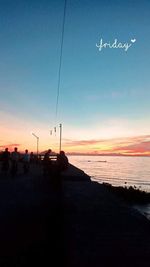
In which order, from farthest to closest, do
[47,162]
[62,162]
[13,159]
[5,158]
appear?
[5,158], [13,159], [47,162], [62,162]

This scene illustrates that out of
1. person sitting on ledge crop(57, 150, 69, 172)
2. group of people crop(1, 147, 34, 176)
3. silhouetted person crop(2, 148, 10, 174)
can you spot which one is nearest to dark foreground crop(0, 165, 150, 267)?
person sitting on ledge crop(57, 150, 69, 172)

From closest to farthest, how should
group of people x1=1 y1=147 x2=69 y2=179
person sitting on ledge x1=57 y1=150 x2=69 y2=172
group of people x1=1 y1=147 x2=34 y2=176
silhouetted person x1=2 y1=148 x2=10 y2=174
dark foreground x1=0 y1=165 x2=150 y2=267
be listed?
1. dark foreground x1=0 y1=165 x2=150 y2=267
2. person sitting on ledge x1=57 y1=150 x2=69 y2=172
3. group of people x1=1 y1=147 x2=69 y2=179
4. group of people x1=1 y1=147 x2=34 y2=176
5. silhouetted person x1=2 y1=148 x2=10 y2=174

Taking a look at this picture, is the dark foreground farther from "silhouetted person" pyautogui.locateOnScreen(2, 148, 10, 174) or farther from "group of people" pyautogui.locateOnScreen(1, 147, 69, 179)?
"silhouetted person" pyautogui.locateOnScreen(2, 148, 10, 174)

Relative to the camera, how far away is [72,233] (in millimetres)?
8109

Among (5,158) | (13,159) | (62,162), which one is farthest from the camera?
(5,158)

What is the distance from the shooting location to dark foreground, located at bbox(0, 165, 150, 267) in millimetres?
6406

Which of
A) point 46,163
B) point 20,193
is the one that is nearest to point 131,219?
point 20,193

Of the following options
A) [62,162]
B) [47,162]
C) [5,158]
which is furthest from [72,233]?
[5,158]

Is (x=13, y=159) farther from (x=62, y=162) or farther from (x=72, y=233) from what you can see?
(x=72, y=233)

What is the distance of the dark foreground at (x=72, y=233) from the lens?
6.41 metres

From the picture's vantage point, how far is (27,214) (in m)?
13.5

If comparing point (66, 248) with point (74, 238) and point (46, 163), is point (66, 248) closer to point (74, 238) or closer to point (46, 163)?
point (74, 238)

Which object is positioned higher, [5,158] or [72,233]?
[5,158]

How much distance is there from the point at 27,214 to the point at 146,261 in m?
8.12
